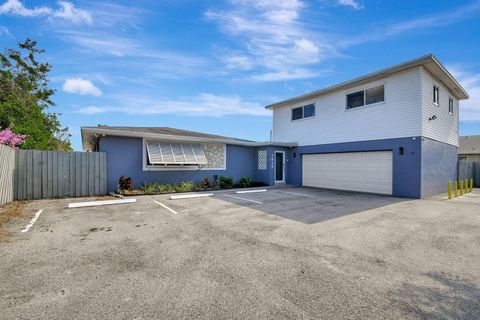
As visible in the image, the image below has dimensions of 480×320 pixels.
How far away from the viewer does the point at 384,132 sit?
11594 millimetres

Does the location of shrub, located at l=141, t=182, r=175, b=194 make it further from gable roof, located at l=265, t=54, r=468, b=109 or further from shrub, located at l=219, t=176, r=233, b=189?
gable roof, located at l=265, t=54, r=468, b=109

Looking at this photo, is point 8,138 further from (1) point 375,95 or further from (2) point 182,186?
(1) point 375,95

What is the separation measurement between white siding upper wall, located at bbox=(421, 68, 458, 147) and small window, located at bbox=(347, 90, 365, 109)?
271cm

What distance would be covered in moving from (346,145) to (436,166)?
4494 mm

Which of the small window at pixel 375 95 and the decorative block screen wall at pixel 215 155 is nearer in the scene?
the small window at pixel 375 95

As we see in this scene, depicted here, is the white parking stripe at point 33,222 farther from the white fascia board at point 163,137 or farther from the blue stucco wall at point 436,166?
the blue stucco wall at point 436,166

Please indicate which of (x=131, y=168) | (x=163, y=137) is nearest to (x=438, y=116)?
(x=163, y=137)

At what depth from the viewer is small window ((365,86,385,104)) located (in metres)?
11.9

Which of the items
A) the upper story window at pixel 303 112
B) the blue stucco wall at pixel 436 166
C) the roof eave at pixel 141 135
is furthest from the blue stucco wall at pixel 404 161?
the roof eave at pixel 141 135

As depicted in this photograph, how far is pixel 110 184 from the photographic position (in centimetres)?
1114

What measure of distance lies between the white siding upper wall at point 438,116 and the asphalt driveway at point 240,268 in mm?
6118

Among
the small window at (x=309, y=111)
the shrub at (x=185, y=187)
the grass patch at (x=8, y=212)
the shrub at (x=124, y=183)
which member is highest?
the small window at (x=309, y=111)

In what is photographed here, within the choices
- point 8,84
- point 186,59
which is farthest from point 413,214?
point 8,84

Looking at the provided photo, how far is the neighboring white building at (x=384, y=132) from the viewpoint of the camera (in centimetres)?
1067
